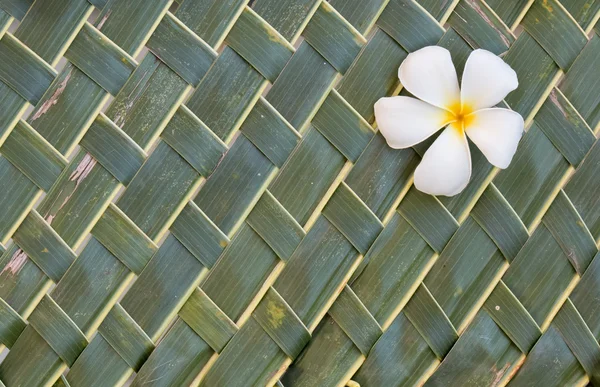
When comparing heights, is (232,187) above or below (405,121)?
below

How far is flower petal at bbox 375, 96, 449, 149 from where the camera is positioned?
0.54m

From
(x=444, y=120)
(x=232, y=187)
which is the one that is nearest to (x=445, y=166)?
(x=444, y=120)

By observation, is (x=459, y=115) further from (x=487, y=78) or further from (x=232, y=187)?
(x=232, y=187)

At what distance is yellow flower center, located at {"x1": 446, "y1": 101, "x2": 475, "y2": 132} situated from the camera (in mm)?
559

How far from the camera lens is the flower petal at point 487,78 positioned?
544mm

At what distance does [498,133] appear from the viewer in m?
0.55

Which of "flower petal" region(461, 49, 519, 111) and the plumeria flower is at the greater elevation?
"flower petal" region(461, 49, 519, 111)

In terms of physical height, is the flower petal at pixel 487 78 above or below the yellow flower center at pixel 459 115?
above

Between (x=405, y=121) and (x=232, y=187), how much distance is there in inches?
6.8

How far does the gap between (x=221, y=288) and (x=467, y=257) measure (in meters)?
0.24

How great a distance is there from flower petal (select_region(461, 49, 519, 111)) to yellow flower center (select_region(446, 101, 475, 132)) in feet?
0.05

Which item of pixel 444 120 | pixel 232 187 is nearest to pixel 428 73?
pixel 444 120

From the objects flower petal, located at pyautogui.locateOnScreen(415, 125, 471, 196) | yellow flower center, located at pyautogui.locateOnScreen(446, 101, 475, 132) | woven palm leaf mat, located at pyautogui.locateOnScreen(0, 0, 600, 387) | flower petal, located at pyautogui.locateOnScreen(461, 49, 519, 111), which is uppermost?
flower petal, located at pyautogui.locateOnScreen(461, 49, 519, 111)

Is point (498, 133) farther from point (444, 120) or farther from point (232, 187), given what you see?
point (232, 187)
